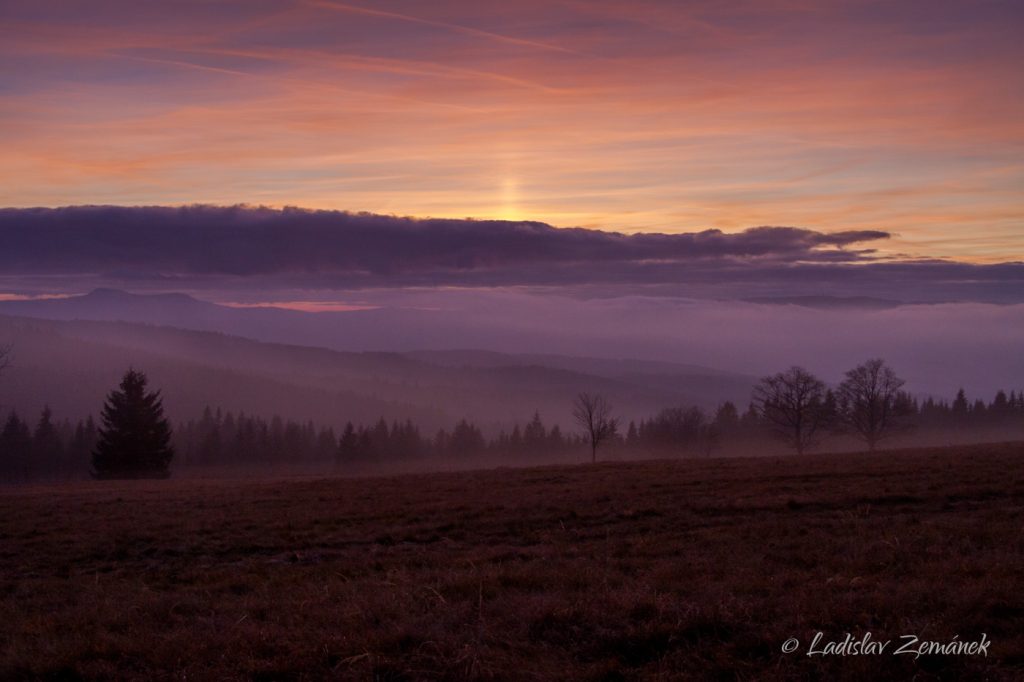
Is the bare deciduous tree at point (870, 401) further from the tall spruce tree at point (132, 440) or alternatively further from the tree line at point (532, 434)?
the tall spruce tree at point (132, 440)

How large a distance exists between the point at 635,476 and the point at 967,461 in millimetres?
11116

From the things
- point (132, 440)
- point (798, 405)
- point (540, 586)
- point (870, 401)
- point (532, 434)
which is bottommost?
point (532, 434)

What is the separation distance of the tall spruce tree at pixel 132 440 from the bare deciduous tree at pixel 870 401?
6341cm

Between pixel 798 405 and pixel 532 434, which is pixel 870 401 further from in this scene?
pixel 532 434

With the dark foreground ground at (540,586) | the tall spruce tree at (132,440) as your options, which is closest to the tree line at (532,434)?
the tall spruce tree at (132,440)

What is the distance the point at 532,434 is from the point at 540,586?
116 m

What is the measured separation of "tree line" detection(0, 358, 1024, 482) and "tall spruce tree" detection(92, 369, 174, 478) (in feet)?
0.29

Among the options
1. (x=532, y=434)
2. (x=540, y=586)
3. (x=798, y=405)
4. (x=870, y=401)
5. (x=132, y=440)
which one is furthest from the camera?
(x=532, y=434)

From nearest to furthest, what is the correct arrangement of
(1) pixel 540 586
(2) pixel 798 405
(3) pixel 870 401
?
(1) pixel 540 586 < (3) pixel 870 401 < (2) pixel 798 405

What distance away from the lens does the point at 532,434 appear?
125 meters

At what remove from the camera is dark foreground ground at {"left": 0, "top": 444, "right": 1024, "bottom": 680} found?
6.73 meters

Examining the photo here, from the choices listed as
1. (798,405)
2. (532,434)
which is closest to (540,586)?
(798,405)

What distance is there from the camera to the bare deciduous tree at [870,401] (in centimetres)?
6925

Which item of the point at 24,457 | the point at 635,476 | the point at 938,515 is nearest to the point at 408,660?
the point at 938,515
